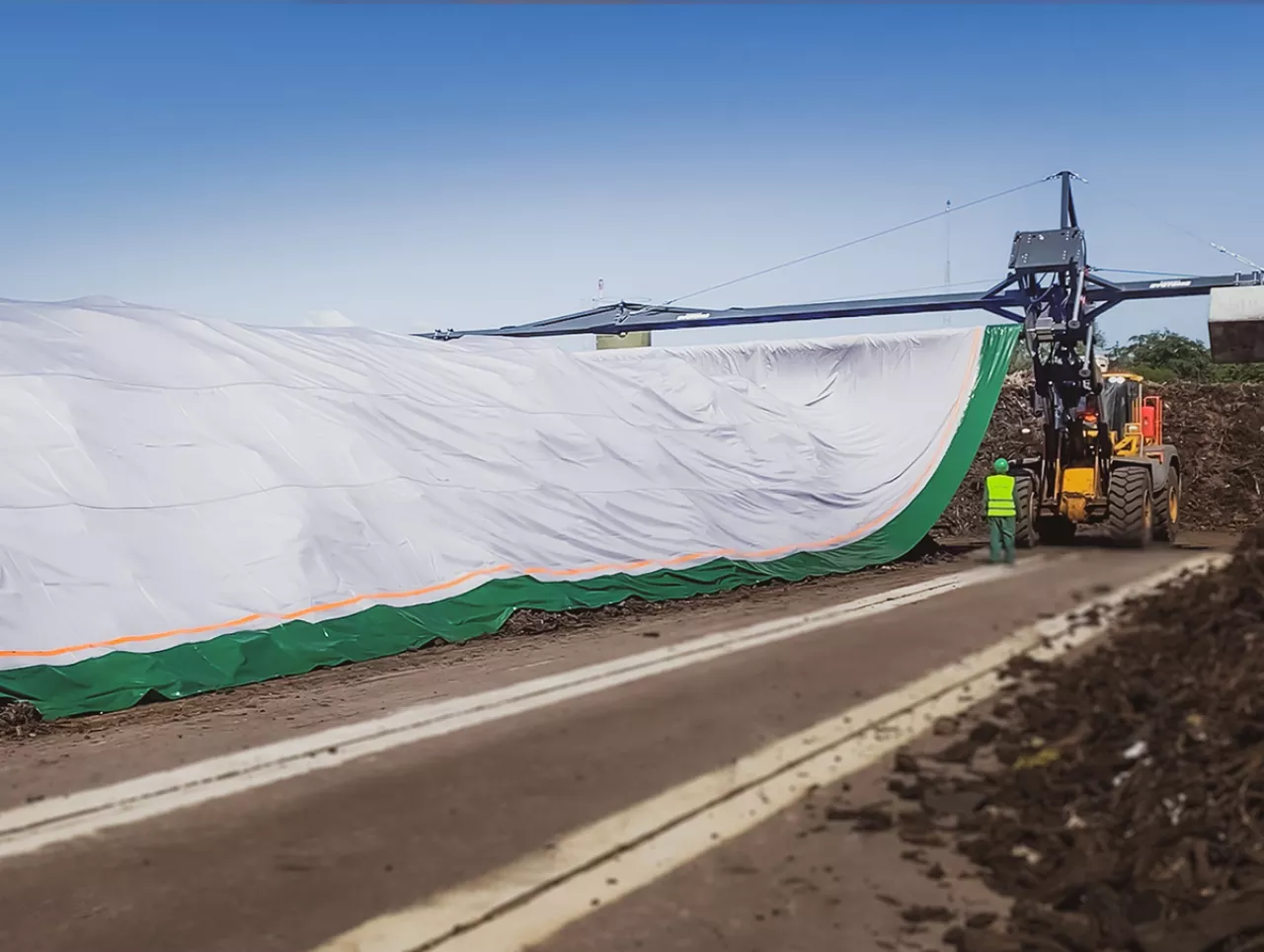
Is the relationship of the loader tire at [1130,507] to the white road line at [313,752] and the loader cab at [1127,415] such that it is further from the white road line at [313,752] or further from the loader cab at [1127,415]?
the white road line at [313,752]

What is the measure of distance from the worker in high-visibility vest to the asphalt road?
6076mm

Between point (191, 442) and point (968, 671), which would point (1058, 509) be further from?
point (191, 442)

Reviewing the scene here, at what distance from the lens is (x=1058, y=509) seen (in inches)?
704

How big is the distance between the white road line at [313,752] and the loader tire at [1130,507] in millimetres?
8271

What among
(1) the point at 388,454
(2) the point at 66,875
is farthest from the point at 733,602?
(2) the point at 66,875

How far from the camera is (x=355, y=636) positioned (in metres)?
10.3

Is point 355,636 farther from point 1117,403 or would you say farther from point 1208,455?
point 1208,455

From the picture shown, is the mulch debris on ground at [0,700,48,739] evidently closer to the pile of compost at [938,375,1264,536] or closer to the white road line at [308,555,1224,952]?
the white road line at [308,555,1224,952]

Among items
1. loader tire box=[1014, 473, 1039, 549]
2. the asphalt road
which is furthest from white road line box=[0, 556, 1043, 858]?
loader tire box=[1014, 473, 1039, 549]

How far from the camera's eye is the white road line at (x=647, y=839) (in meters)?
4.47

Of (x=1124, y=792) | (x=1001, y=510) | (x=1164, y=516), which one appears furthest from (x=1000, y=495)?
(x=1124, y=792)

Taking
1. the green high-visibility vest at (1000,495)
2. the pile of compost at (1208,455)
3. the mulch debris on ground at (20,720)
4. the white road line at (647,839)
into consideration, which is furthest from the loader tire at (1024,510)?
the mulch debris on ground at (20,720)

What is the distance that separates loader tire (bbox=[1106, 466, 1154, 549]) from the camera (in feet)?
56.9

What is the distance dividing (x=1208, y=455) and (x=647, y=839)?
22.5 meters
